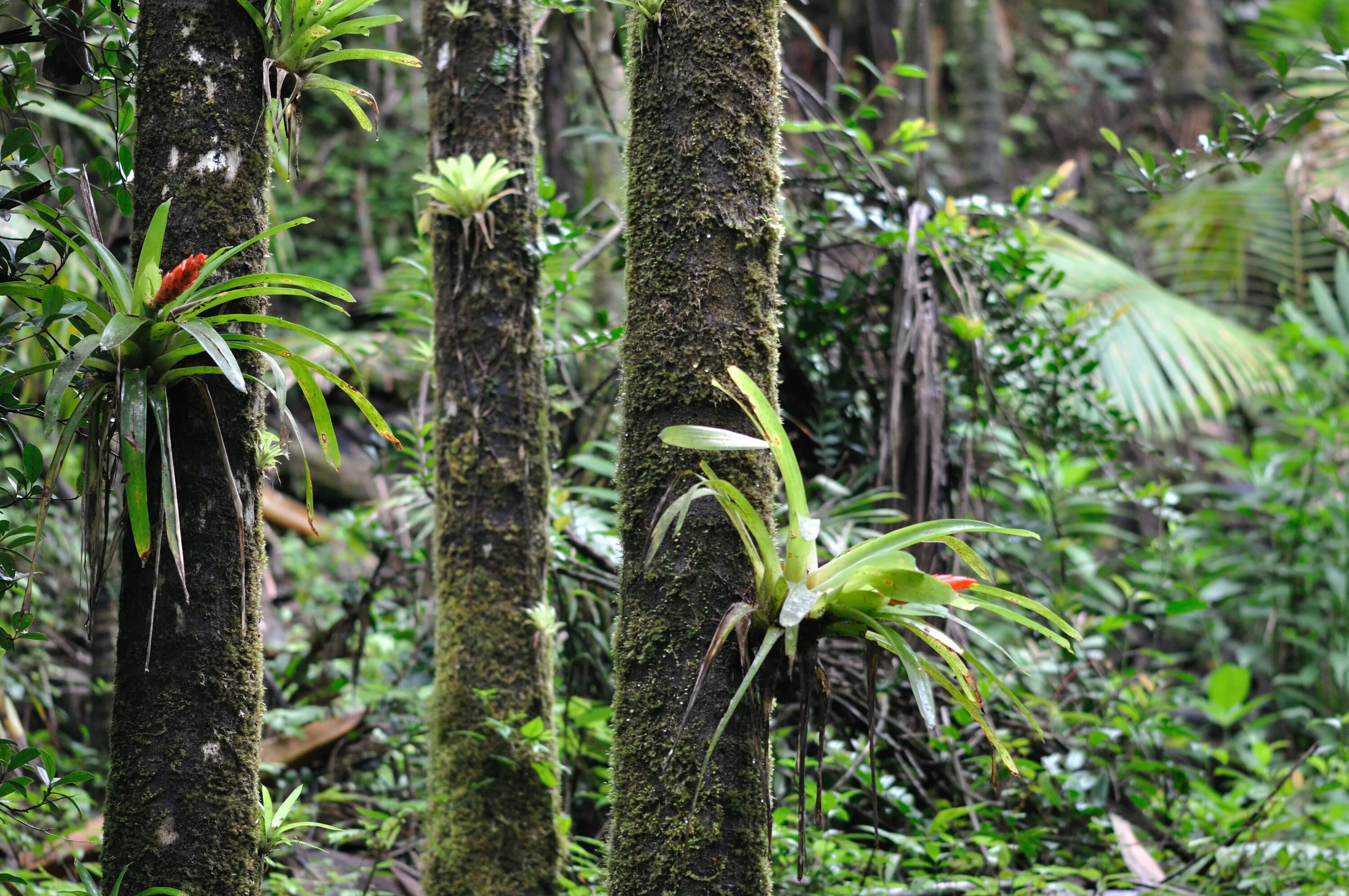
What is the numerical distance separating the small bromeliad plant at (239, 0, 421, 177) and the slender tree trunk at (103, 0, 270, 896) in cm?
5

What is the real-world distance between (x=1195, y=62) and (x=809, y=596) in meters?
10.1

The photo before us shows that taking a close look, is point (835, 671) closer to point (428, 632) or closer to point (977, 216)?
point (428, 632)

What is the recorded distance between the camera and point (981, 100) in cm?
749

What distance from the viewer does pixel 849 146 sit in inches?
150

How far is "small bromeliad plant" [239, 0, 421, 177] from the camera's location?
6.18 feet

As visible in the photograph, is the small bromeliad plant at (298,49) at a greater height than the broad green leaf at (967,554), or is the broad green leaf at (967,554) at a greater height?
the small bromeliad plant at (298,49)

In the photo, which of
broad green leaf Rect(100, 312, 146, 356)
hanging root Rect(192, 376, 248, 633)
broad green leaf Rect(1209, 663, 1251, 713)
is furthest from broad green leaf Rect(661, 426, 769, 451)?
broad green leaf Rect(1209, 663, 1251, 713)

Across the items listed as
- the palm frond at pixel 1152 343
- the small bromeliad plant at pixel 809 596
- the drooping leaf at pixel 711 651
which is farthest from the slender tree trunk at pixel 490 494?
the palm frond at pixel 1152 343

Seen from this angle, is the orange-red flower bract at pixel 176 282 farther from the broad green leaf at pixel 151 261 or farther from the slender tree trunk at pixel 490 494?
the slender tree trunk at pixel 490 494

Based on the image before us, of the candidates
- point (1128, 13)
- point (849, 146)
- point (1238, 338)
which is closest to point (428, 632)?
point (849, 146)

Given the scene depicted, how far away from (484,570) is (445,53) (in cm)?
151

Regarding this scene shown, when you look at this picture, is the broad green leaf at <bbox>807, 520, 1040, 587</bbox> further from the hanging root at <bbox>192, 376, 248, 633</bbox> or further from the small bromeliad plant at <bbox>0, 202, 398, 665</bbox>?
the hanging root at <bbox>192, 376, 248, 633</bbox>

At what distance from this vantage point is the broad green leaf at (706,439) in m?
1.61

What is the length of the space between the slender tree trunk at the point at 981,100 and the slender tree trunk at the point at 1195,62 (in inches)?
114
